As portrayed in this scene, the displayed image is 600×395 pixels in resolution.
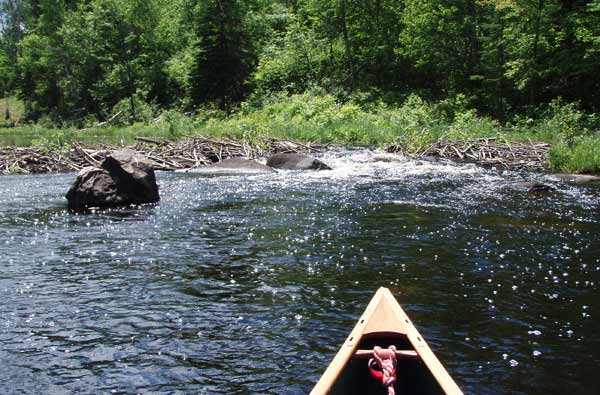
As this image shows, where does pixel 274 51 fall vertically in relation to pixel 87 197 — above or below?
above

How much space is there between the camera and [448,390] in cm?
399

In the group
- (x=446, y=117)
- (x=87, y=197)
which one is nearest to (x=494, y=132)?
(x=446, y=117)

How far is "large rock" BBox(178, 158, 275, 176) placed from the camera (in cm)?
2164

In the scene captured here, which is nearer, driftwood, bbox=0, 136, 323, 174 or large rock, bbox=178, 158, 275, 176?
large rock, bbox=178, 158, 275, 176

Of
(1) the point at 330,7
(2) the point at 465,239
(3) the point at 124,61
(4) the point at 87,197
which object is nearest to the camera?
(2) the point at 465,239

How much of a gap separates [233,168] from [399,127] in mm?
10800

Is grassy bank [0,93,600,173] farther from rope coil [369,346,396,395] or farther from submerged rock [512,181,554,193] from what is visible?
rope coil [369,346,396,395]

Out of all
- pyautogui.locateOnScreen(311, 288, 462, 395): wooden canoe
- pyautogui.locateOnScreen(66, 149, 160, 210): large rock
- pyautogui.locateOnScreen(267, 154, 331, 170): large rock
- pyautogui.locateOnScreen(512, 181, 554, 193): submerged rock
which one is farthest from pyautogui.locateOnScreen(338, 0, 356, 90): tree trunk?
pyautogui.locateOnScreen(311, 288, 462, 395): wooden canoe

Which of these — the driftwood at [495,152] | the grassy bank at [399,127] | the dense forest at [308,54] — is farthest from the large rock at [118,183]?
the dense forest at [308,54]

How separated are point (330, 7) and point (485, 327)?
4090 centimetres

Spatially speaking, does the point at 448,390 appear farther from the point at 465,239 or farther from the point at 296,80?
the point at 296,80

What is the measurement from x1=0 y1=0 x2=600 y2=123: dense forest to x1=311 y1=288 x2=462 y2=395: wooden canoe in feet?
88.4

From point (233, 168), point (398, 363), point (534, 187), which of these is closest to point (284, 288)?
point (398, 363)

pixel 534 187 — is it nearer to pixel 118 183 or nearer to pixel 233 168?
pixel 233 168
